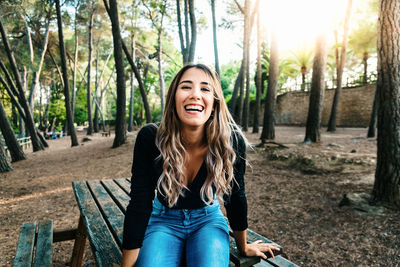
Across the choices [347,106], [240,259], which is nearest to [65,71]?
[240,259]

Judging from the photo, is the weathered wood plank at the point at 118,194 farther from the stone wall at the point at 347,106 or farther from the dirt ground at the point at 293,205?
the stone wall at the point at 347,106

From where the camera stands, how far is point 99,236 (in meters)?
1.59

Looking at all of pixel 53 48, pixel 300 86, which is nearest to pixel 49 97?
pixel 53 48

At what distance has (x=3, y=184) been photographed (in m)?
5.47

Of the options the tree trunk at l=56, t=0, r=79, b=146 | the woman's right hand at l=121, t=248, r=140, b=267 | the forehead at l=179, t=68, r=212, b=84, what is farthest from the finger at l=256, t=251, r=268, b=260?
the tree trunk at l=56, t=0, r=79, b=146

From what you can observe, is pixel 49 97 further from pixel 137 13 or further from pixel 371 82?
pixel 371 82

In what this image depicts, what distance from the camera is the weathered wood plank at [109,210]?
1.69 metres

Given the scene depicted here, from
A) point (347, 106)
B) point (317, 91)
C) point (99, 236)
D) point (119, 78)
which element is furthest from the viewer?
point (347, 106)

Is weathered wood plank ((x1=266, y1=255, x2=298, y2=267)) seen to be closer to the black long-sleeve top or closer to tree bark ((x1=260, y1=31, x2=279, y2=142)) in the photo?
the black long-sleeve top

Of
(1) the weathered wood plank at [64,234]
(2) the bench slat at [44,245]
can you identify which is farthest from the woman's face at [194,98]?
(1) the weathered wood plank at [64,234]

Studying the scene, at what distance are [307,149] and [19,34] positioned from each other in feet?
58.2

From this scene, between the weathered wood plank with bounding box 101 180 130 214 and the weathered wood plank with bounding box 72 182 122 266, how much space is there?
188mm

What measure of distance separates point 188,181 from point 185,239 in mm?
370

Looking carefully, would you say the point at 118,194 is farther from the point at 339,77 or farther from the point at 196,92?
the point at 339,77
